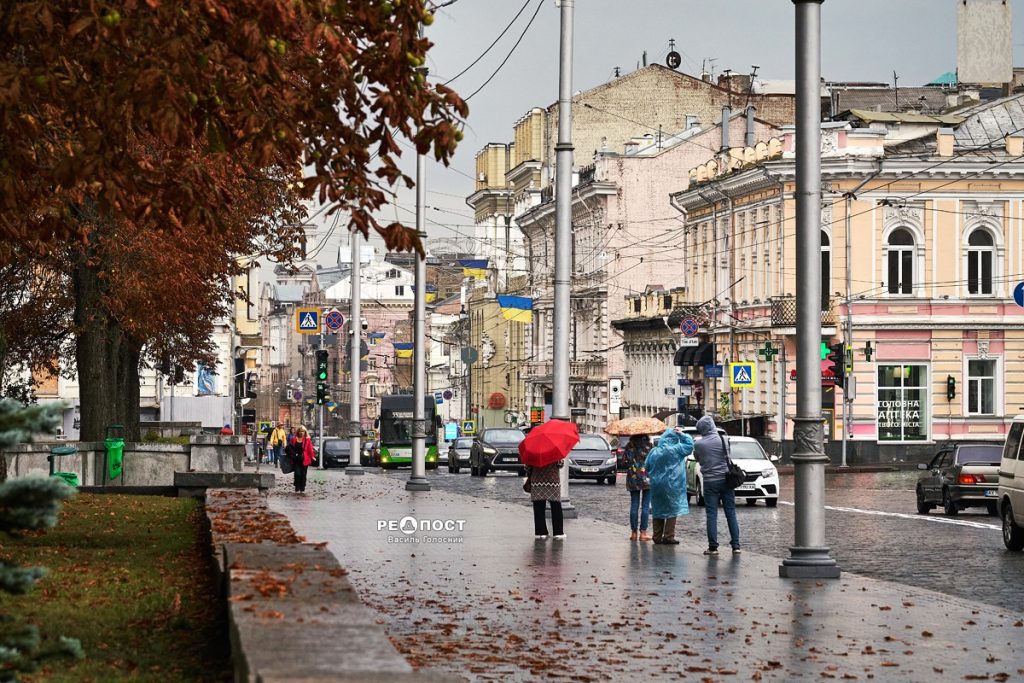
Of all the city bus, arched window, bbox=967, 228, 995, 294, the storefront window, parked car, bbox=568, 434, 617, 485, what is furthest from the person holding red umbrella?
the city bus

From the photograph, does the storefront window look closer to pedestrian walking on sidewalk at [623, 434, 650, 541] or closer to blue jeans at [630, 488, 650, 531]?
pedestrian walking on sidewalk at [623, 434, 650, 541]

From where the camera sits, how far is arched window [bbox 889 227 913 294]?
67.1 metres

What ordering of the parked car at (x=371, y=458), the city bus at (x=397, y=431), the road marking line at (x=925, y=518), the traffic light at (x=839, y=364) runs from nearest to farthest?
the road marking line at (x=925, y=518), the traffic light at (x=839, y=364), the city bus at (x=397, y=431), the parked car at (x=371, y=458)

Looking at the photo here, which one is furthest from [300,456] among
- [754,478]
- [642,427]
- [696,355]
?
[696,355]

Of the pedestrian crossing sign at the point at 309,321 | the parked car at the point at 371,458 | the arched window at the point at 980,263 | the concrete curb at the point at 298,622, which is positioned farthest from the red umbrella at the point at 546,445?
the parked car at the point at 371,458

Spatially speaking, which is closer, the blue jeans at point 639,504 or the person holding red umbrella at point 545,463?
the person holding red umbrella at point 545,463

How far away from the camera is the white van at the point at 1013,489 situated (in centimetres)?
2355

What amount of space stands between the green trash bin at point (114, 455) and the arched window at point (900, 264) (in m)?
38.7

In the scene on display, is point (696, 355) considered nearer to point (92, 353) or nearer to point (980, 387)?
point (980, 387)

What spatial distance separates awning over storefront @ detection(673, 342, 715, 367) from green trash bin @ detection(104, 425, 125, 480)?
43.5 m

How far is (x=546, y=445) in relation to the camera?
942 inches

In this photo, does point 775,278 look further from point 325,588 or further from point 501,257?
point 325,588

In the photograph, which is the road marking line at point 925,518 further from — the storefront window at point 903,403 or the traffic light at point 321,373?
the storefront window at point 903,403

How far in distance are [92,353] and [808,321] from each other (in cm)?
1938
